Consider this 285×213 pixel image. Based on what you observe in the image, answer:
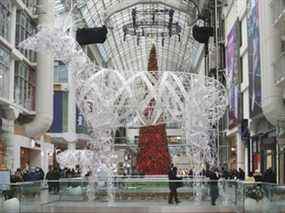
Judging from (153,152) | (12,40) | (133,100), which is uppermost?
(12,40)

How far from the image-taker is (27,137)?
137 ft

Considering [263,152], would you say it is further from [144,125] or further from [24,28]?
[24,28]

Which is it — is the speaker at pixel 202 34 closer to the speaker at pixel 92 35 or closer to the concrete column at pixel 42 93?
the concrete column at pixel 42 93

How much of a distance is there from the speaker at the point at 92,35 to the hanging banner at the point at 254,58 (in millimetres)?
10804

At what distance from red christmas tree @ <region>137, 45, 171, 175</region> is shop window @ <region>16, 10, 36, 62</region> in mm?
13255

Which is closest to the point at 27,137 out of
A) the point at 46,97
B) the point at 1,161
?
the point at 46,97

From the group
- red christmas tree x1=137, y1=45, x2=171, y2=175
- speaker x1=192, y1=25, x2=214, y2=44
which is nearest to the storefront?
red christmas tree x1=137, y1=45, x2=171, y2=175

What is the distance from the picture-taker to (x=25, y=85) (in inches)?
1670

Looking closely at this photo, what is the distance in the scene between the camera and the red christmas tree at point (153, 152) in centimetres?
2948

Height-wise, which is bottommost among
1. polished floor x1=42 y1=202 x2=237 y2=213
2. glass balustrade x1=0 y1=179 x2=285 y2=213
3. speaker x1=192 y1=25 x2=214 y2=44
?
polished floor x1=42 y1=202 x2=237 y2=213

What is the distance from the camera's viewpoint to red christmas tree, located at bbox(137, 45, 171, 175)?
96.7 feet

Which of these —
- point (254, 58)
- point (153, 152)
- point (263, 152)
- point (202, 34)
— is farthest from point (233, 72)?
point (153, 152)

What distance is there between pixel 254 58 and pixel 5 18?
14.6 metres

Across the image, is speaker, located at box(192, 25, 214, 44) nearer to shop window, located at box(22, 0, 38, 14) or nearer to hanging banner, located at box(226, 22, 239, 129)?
hanging banner, located at box(226, 22, 239, 129)
